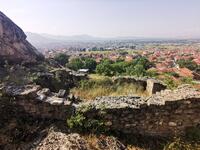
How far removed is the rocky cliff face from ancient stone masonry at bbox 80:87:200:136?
6421mm

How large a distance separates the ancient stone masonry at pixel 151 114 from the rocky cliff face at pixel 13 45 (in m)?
6.42

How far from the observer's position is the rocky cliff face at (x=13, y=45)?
38.8 ft

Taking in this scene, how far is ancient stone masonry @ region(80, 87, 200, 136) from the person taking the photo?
22.4 feet

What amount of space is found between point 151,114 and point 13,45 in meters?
8.27

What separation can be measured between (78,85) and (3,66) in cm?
326

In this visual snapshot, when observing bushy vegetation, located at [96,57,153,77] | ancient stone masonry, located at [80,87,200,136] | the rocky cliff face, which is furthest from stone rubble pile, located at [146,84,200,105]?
bushy vegetation, located at [96,57,153,77]

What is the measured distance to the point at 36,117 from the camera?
7004 millimetres

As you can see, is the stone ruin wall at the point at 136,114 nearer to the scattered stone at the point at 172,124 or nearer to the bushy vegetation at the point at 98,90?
the scattered stone at the point at 172,124

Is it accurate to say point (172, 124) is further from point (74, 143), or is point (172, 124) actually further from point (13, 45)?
point (13, 45)

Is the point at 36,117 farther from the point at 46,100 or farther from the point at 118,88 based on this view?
the point at 118,88

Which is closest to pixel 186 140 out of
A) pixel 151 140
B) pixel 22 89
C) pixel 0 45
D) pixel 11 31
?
pixel 151 140

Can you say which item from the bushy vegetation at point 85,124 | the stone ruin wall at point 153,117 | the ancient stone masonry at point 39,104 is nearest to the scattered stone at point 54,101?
the ancient stone masonry at point 39,104

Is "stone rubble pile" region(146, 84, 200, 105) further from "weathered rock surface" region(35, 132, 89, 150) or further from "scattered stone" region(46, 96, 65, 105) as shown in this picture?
"scattered stone" region(46, 96, 65, 105)

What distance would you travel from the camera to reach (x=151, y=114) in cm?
691
